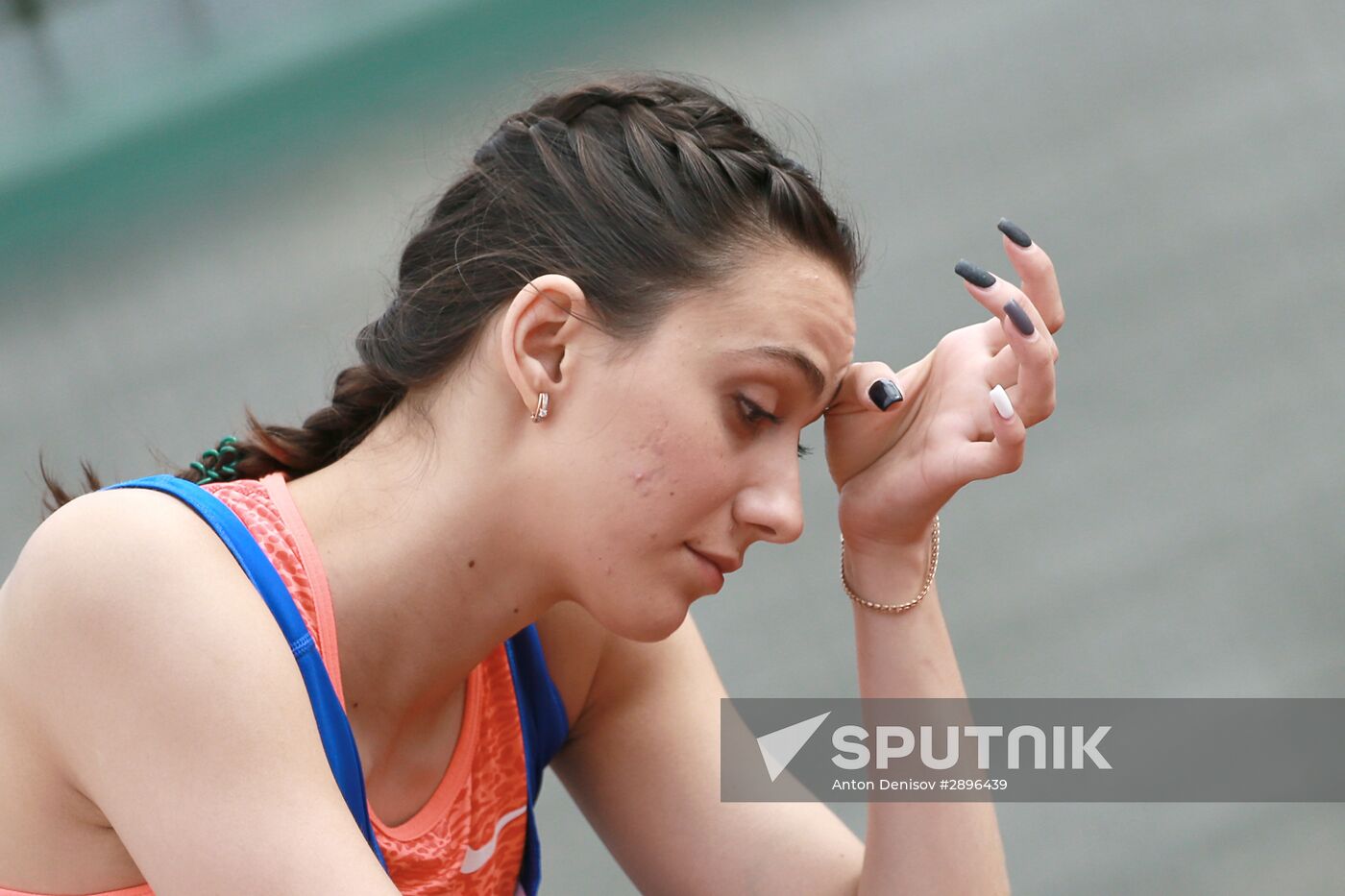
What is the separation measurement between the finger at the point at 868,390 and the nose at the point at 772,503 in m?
0.15

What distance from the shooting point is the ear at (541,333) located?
1005mm

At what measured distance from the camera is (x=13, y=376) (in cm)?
224

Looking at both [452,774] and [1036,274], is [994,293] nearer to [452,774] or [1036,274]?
[1036,274]

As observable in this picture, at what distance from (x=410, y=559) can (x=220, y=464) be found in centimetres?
19

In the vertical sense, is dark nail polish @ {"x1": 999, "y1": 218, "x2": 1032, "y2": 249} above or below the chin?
above

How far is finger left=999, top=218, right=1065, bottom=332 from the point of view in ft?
3.68

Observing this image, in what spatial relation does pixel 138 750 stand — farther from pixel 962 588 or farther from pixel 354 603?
pixel 962 588

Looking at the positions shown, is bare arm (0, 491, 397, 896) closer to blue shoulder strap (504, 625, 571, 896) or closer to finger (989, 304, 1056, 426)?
blue shoulder strap (504, 625, 571, 896)

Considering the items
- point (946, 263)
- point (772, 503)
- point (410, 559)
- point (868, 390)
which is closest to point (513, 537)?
point (410, 559)

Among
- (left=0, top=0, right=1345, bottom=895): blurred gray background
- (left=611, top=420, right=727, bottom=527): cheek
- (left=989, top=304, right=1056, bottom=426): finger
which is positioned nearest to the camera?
(left=611, top=420, right=727, bottom=527): cheek

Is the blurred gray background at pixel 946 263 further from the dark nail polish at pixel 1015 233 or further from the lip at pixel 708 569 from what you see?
the lip at pixel 708 569

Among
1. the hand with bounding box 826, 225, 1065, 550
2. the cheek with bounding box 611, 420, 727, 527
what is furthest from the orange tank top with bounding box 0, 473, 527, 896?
the hand with bounding box 826, 225, 1065, 550

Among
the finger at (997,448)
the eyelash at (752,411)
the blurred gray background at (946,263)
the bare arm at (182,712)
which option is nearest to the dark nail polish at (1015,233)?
the finger at (997,448)

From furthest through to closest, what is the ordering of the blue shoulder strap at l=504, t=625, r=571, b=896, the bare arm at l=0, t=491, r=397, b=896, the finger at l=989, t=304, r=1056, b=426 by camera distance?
the blue shoulder strap at l=504, t=625, r=571, b=896 < the finger at l=989, t=304, r=1056, b=426 < the bare arm at l=0, t=491, r=397, b=896
